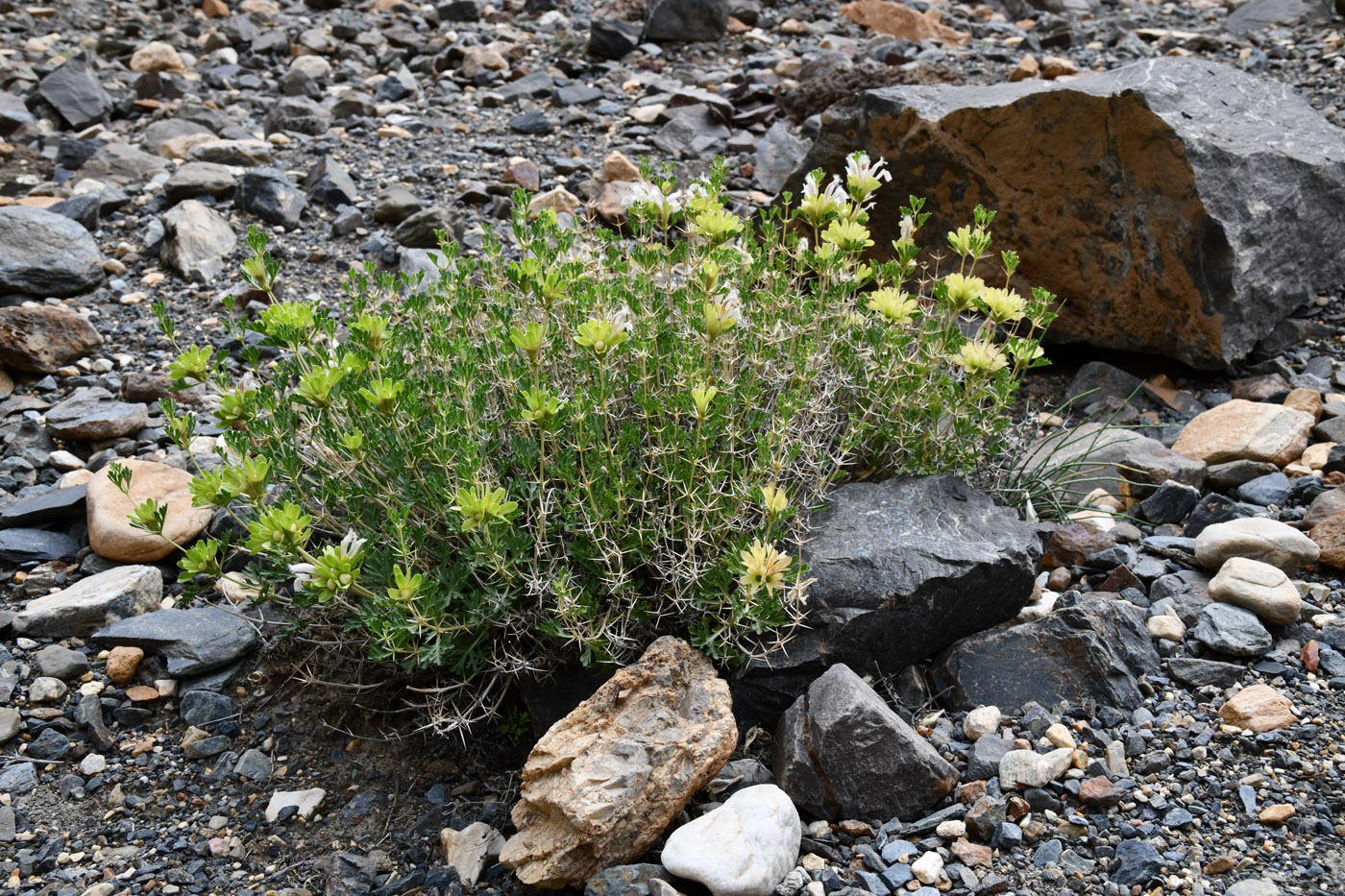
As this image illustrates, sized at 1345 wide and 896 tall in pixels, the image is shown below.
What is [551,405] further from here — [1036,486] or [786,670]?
[1036,486]

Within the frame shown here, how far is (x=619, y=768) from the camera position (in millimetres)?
2680

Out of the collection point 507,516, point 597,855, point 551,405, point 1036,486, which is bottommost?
point 597,855

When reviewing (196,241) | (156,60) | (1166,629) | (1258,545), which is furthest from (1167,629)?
(156,60)

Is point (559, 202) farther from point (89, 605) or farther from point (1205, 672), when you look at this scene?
point (1205, 672)

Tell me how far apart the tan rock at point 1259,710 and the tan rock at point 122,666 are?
3351 millimetres

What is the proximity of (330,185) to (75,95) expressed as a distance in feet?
7.76

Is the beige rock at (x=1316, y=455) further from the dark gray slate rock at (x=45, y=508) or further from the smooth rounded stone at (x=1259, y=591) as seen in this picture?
the dark gray slate rock at (x=45, y=508)

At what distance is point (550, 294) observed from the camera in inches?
119

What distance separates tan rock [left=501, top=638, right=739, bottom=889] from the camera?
8.63 feet

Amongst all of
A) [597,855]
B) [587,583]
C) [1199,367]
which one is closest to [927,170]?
[1199,367]

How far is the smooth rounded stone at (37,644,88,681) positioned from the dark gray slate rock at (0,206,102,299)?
8.44 feet

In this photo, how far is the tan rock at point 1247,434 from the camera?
436cm

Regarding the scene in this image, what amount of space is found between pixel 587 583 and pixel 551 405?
2.08 feet

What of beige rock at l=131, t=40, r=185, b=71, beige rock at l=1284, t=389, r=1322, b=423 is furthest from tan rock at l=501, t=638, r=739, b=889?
beige rock at l=131, t=40, r=185, b=71
